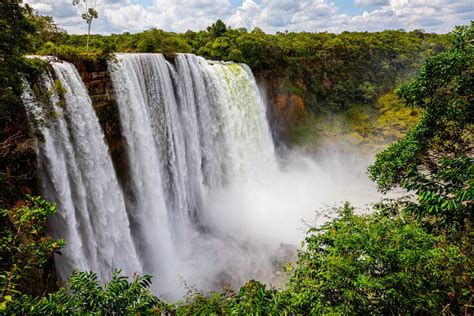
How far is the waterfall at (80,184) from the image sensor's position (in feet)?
33.8

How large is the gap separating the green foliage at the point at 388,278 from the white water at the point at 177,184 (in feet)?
26.0

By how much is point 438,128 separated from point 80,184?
1059 centimetres

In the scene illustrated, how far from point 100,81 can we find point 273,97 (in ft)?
55.2

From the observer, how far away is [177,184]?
16.8 metres

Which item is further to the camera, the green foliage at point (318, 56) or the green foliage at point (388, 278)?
the green foliage at point (318, 56)

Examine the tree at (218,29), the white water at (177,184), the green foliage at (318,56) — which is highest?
the tree at (218,29)

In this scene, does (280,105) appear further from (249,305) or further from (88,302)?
(88,302)

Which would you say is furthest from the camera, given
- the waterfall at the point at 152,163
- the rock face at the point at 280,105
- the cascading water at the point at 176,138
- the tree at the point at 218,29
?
the tree at the point at 218,29

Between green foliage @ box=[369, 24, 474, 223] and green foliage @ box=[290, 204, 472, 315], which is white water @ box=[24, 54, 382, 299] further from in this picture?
green foliage @ box=[290, 204, 472, 315]

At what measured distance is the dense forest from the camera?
Result: 4500mm

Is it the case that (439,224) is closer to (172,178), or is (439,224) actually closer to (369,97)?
(172,178)

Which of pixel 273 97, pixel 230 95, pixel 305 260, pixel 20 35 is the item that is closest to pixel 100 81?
pixel 20 35

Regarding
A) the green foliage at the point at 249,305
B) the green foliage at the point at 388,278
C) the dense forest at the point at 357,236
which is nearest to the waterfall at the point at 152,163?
the dense forest at the point at 357,236

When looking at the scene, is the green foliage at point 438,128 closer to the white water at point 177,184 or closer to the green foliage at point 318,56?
the white water at point 177,184
